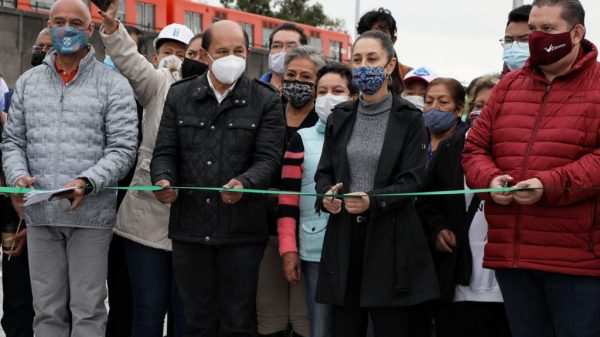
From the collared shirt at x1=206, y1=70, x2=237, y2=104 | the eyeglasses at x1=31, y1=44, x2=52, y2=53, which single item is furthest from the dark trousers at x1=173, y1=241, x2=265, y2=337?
the eyeglasses at x1=31, y1=44, x2=52, y2=53

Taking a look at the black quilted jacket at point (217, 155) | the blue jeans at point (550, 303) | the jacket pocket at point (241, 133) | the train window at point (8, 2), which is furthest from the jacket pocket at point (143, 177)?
the train window at point (8, 2)

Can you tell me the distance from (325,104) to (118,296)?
2.03m

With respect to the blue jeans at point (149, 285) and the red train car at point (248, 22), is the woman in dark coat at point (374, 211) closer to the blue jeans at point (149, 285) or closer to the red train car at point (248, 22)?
the blue jeans at point (149, 285)

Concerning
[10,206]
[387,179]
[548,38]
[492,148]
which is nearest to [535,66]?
[548,38]

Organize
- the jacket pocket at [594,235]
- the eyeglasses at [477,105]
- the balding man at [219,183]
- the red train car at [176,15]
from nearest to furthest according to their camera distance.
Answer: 1. the jacket pocket at [594,235]
2. the balding man at [219,183]
3. the eyeglasses at [477,105]
4. the red train car at [176,15]

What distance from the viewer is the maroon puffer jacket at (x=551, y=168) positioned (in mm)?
4270

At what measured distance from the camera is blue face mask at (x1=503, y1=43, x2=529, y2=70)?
18.9 feet

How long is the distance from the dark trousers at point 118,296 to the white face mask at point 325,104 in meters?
1.73

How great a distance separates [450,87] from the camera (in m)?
6.08

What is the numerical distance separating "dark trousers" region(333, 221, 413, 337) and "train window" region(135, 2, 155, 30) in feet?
91.2

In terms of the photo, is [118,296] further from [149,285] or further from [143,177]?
[143,177]

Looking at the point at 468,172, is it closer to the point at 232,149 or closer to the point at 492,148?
the point at 492,148

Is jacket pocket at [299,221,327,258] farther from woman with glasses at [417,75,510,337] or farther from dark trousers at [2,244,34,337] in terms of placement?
dark trousers at [2,244,34,337]

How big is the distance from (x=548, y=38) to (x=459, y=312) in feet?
5.50
